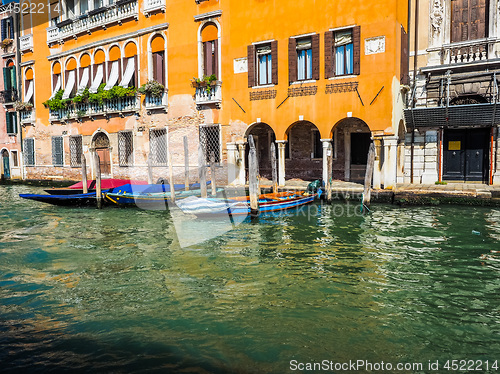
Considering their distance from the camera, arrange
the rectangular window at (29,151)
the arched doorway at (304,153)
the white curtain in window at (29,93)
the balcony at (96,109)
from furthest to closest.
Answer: the rectangular window at (29,151), the white curtain in window at (29,93), the balcony at (96,109), the arched doorway at (304,153)

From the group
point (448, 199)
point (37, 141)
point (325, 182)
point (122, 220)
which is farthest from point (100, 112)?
point (448, 199)

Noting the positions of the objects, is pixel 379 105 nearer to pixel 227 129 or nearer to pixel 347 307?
pixel 227 129

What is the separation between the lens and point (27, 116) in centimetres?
2148

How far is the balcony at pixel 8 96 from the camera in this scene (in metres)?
21.9

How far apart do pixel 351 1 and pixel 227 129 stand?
5590 millimetres

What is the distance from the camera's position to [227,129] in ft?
48.1

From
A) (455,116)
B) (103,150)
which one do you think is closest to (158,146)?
(103,150)

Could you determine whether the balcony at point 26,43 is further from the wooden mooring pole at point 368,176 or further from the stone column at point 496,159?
the stone column at point 496,159

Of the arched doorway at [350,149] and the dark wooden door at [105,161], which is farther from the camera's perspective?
the dark wooden door at [105,161]

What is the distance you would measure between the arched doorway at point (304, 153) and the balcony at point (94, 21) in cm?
775

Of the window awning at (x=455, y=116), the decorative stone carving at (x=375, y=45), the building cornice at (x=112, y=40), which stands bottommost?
the window awning at (x=455, y=116)

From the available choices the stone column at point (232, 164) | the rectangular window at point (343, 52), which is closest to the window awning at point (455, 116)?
the rectangular window at point (343, 52)

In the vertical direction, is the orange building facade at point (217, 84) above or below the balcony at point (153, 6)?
below

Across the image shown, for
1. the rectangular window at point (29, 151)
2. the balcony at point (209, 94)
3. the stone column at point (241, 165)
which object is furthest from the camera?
the rectangular window at point (29, 151)
